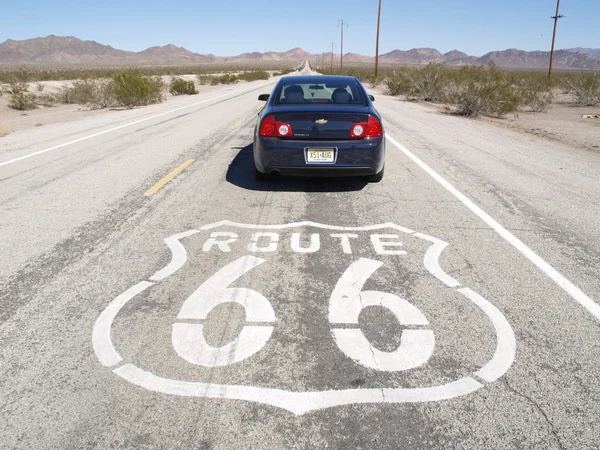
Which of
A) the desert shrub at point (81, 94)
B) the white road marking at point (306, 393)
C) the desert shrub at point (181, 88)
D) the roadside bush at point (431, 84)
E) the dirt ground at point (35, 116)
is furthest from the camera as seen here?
the desert shrub at point (181, 88)

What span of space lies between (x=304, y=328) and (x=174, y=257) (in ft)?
5.50

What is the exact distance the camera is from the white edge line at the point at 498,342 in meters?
2.71

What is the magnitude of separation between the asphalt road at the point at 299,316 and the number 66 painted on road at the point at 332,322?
0.05 feet

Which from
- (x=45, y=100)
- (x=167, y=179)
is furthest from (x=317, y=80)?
(x=45, y=100)

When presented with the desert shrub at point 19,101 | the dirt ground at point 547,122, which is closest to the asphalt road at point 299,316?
the dirt ground at point 547,122

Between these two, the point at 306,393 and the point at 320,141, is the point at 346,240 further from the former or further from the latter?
the point at 306,393

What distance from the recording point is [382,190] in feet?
22.0

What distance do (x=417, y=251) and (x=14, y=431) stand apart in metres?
3.41

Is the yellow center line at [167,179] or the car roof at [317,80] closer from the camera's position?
the yellow center line at [167,179]

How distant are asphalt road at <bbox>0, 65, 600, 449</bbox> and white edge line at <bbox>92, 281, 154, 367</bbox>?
2cm

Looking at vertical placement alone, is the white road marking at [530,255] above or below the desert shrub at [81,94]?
below

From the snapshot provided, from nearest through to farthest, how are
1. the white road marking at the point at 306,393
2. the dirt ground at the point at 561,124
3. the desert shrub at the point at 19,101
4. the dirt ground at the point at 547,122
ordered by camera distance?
the white road marking at the point at 306,393, the dirt ground at the point at 561,124, the dirt ground at the point at 547,122, the desert shrub at the point at 19,101

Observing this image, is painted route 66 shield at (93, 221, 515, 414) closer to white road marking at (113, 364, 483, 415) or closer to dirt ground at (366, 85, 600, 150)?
white road marking at (113, 364, 483, 415)

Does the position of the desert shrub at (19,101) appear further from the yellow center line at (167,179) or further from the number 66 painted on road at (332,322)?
the number 66 painted on road at (332,322)
